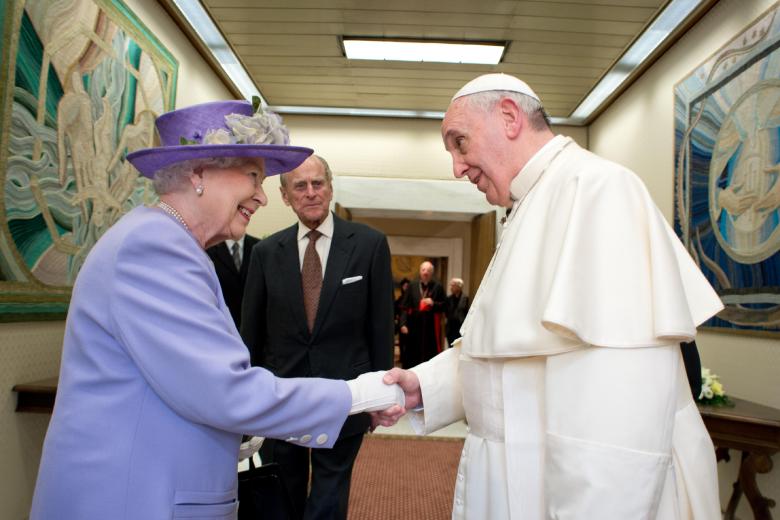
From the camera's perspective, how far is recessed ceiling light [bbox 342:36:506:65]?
554cm

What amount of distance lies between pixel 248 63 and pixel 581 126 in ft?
15.0

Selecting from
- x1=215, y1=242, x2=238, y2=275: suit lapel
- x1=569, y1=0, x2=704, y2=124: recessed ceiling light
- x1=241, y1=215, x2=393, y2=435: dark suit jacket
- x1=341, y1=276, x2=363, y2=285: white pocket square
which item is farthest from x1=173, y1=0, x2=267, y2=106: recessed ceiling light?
x1=569, y1=0, x2=704, y2=124: recessed ceiling light

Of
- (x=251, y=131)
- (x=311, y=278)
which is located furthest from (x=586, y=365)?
(x=311, y=278)

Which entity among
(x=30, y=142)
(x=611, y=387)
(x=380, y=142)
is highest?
(x=380, y=142)

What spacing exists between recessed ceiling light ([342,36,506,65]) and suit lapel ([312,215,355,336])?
325 centimetres

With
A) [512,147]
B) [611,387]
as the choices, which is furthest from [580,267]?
[512,147]

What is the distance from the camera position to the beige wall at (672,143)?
385cm

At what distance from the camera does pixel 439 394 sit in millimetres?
1955

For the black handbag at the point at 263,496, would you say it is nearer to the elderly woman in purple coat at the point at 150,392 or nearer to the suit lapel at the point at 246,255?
the elderly woman in purple coat at the point at 150,392

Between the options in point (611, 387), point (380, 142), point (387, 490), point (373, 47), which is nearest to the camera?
point (611, 387)

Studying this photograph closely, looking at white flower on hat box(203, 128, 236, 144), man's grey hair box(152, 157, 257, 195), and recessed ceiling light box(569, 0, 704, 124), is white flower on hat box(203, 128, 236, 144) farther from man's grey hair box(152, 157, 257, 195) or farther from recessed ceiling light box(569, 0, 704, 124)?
recessed ceiling light box(569, 0, 704, 124)

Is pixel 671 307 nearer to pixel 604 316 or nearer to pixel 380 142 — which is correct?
pixel 604 316

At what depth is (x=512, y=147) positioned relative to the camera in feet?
5.66

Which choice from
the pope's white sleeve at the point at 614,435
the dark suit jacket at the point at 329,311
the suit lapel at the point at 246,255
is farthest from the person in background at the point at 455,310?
the pope's white sleeve at the point at 614,435
